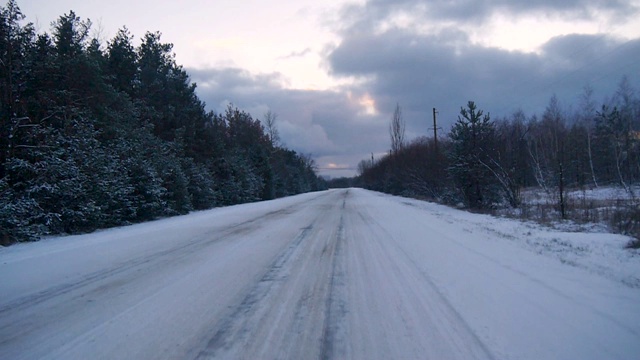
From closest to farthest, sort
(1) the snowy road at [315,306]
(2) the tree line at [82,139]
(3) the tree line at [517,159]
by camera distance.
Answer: (1) the snowy road at [315,306] < (2) the tree line at [82,139] < (3) the tree line at [517,159]

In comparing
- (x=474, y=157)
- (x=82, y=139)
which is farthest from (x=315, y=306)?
(x=474, y=157)

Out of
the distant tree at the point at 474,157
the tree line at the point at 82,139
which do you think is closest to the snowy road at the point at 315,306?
the tree line at the point at 82,139

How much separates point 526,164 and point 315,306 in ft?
79.4

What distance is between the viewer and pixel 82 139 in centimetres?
1683

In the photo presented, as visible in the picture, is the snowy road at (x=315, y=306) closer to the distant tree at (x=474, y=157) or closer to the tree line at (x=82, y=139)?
the tree line at (x=82, y=139)

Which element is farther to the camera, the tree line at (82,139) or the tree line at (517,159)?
the tree line at (517,159)

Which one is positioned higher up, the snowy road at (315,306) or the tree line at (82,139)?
the tree line at (82,139)

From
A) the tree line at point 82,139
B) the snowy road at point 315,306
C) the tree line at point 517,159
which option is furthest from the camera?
the tree line at point 517,159

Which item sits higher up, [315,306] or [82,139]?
[82,139]

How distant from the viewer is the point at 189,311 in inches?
207

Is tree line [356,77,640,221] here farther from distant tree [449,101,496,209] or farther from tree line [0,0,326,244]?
tree line [0,0,326,244]

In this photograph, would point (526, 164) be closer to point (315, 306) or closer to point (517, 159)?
point (517, 159)

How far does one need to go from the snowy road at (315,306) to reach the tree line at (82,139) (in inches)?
236

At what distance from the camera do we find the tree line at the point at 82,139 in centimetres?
1465
